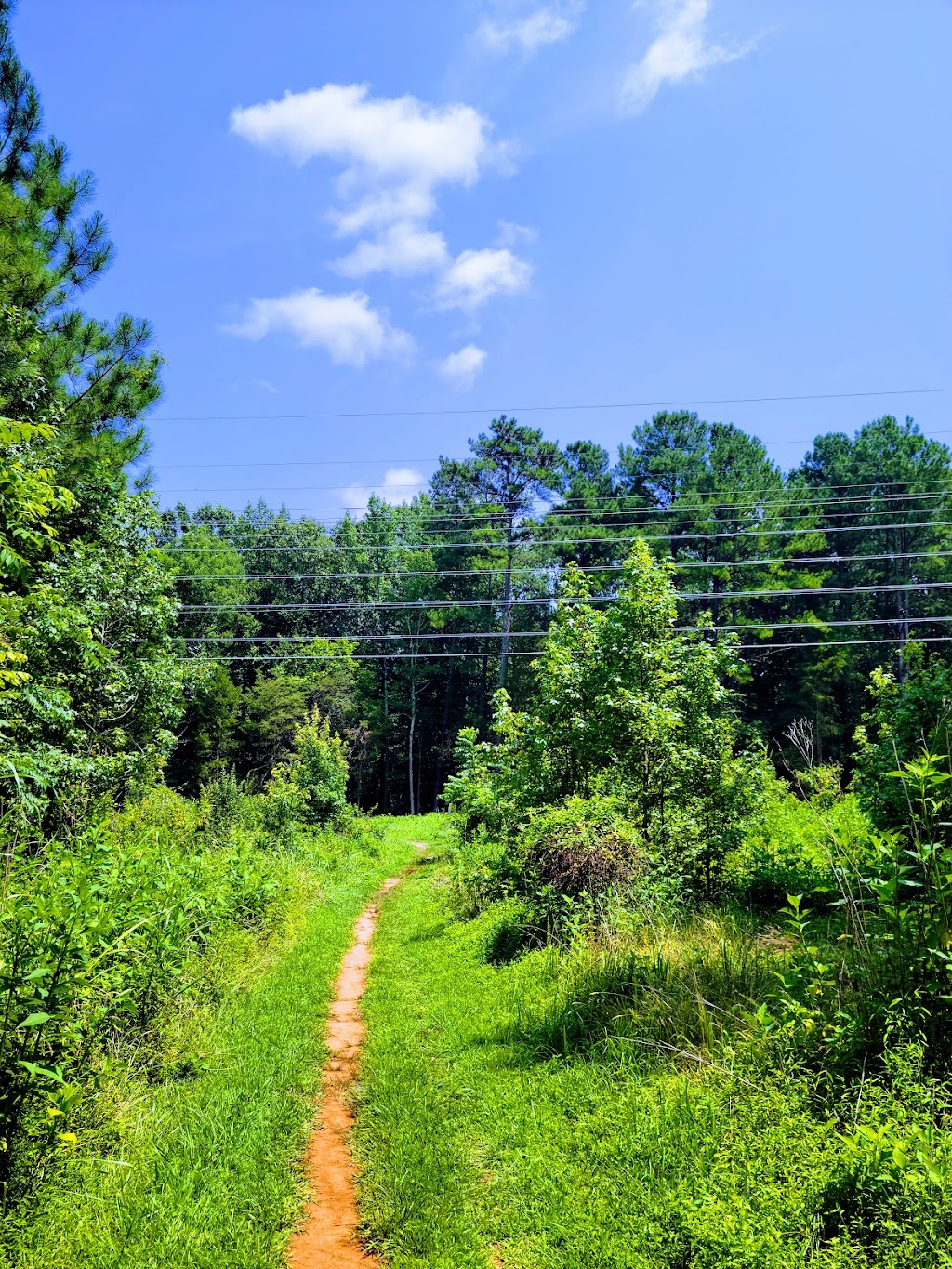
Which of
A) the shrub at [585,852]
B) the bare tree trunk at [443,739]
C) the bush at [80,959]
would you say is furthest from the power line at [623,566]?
the bush at [80,959]

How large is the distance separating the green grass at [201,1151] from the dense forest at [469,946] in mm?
24

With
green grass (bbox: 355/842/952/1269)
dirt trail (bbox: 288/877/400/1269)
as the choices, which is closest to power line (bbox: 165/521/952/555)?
green grass (bbox: 355/842/952/1269)

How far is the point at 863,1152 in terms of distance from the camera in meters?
3.17

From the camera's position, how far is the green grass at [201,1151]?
3.50m

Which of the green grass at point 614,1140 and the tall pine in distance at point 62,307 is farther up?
the tall pine in distance at point 62,307

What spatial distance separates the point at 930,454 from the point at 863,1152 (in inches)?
1676

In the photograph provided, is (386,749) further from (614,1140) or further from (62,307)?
(614,1140)

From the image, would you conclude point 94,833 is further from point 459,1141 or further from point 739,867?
point 739,867

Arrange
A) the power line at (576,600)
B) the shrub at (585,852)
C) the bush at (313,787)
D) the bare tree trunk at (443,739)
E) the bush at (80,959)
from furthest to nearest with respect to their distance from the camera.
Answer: the bare tree trunk at (443,739), the bush at (313,787), the power line at (576,600), the shrub at (585,852), the bush at (80,959)

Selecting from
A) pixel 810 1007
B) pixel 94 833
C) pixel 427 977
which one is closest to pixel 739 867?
pixel 427 977

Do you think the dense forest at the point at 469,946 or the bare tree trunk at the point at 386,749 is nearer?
the dense forest at the point at 469,946

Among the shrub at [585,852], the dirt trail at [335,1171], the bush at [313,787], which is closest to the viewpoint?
the dirt trail at [335,1171]

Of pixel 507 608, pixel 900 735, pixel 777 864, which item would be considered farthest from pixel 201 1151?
pixel 507 608

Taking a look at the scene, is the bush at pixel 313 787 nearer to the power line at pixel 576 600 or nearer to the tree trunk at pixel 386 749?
the power line at pixel 576 600
